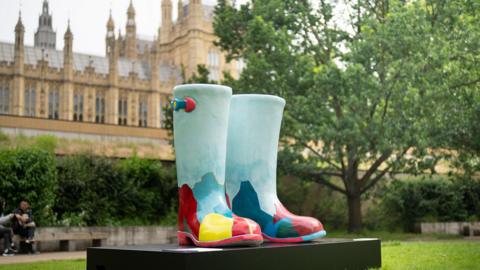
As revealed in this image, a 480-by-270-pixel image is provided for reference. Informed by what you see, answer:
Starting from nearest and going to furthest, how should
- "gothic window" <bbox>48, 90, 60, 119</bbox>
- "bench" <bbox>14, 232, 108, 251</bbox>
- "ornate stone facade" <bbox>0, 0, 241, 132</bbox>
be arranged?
"bench" <bbox>14, 232, 108, 251</bbox> → "ornate stone facade" <bbox>0, 0, 241, 132</bbox> → "gothic window" <bbox>48, 90, 60, 119</bbox>

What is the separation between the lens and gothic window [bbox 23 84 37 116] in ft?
156

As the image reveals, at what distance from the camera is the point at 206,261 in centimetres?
397

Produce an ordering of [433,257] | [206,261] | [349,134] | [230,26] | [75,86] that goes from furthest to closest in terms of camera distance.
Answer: [75,86] → [230,26] → [349,134] → [433,257] → [206,261]

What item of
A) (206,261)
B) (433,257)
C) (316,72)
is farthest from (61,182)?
Answer: (206,261)

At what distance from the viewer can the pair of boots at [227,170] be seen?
4.62 meters

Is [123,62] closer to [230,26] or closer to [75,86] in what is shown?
[75,86]

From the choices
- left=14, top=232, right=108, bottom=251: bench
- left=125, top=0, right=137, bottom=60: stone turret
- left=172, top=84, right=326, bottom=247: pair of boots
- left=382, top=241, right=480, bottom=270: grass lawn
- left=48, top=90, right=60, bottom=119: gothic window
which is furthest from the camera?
left=125, top=0, right=137, bottom=60: stone turret

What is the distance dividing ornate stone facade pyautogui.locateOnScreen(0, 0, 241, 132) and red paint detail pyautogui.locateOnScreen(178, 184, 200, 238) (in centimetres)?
3889

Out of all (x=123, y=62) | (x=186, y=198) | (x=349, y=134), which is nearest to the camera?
(x=186, y=198)

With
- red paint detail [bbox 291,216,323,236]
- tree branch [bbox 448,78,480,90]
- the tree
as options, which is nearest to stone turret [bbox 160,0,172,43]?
the tree

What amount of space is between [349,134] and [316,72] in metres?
1.92

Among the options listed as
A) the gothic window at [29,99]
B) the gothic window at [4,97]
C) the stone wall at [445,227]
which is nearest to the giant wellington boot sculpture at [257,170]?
the stone wall at [445,227]

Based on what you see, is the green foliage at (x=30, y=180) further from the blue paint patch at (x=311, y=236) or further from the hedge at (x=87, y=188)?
the blue paint patch at (x=311, y=236)

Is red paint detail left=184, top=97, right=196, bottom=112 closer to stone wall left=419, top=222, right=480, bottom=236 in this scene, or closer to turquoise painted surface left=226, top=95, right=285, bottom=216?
turquoise painted surface left=226, top=95, right=285, bottom=216
